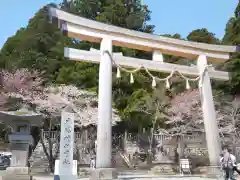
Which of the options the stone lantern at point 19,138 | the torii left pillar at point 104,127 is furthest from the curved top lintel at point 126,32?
the stone lantern at point 19,138

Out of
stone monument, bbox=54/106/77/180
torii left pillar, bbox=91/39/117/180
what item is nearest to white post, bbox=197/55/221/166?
torii left pillar, bbox=91/39/117/180

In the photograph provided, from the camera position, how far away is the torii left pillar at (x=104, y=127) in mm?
9914

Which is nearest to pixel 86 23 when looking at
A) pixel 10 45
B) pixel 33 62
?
pixel 33 62

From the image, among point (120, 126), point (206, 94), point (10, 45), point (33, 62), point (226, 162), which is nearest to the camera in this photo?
point (226, 162)

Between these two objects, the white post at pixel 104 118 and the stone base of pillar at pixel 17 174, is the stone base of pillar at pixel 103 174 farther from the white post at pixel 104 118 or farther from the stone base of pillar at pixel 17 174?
the stone base of pillar at pixel 17 174

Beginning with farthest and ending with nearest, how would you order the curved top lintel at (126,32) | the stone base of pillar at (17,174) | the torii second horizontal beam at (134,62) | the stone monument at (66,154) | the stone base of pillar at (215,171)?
1. the stone base of pillar at (215,171)
2. the torii second horizontal beam at (134,62)
3. the curved top lintel at (126,32)
4. the stone base of pillar at (17,174)
5. the stone monument at (66,154)

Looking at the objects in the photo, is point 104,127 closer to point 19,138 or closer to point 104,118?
point 104,118

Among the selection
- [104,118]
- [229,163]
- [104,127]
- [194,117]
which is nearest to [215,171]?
[229,163]

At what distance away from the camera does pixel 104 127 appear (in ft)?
33.7

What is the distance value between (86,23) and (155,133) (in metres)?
13.2

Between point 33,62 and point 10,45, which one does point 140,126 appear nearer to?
point 33,62

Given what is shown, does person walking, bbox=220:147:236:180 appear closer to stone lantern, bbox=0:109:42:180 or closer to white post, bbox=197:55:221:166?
white post, bbox=197:55:221:166

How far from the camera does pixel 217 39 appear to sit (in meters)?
34.0

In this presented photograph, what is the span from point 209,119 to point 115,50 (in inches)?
605
